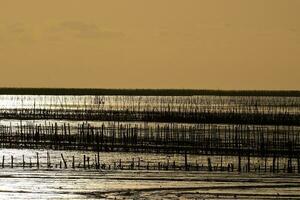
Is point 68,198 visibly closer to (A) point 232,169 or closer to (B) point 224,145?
(A) point 232,169

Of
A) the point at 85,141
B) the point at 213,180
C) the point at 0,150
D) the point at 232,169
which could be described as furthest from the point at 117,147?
the point at 213,180

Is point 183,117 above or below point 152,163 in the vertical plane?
above

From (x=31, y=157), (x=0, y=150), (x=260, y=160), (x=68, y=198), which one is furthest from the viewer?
(x=0, y=150)

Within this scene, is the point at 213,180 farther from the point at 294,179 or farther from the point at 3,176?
the point at 3,176

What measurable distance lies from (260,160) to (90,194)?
18.2 meters

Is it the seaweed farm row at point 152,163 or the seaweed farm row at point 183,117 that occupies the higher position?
the seaweed farm row at point 183,117

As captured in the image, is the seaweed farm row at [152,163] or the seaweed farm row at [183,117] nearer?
the seaweed farm row at [152,163]

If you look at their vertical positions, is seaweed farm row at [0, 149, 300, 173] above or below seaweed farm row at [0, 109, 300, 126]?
below

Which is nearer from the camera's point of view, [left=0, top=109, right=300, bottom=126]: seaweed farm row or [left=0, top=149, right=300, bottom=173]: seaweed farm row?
[left=0, top=149, right=300, bottom=173]: seaweed farm row

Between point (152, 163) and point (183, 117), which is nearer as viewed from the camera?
point (152, 163)

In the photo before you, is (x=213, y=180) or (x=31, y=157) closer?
(x=213, y=180)

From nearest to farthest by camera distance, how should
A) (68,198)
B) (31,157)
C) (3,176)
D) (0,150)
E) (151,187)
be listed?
(68,198) → (151,187) → (3,176) → (31,157) → (0,150)

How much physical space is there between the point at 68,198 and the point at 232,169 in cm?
1444

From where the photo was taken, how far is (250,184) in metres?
45.7
